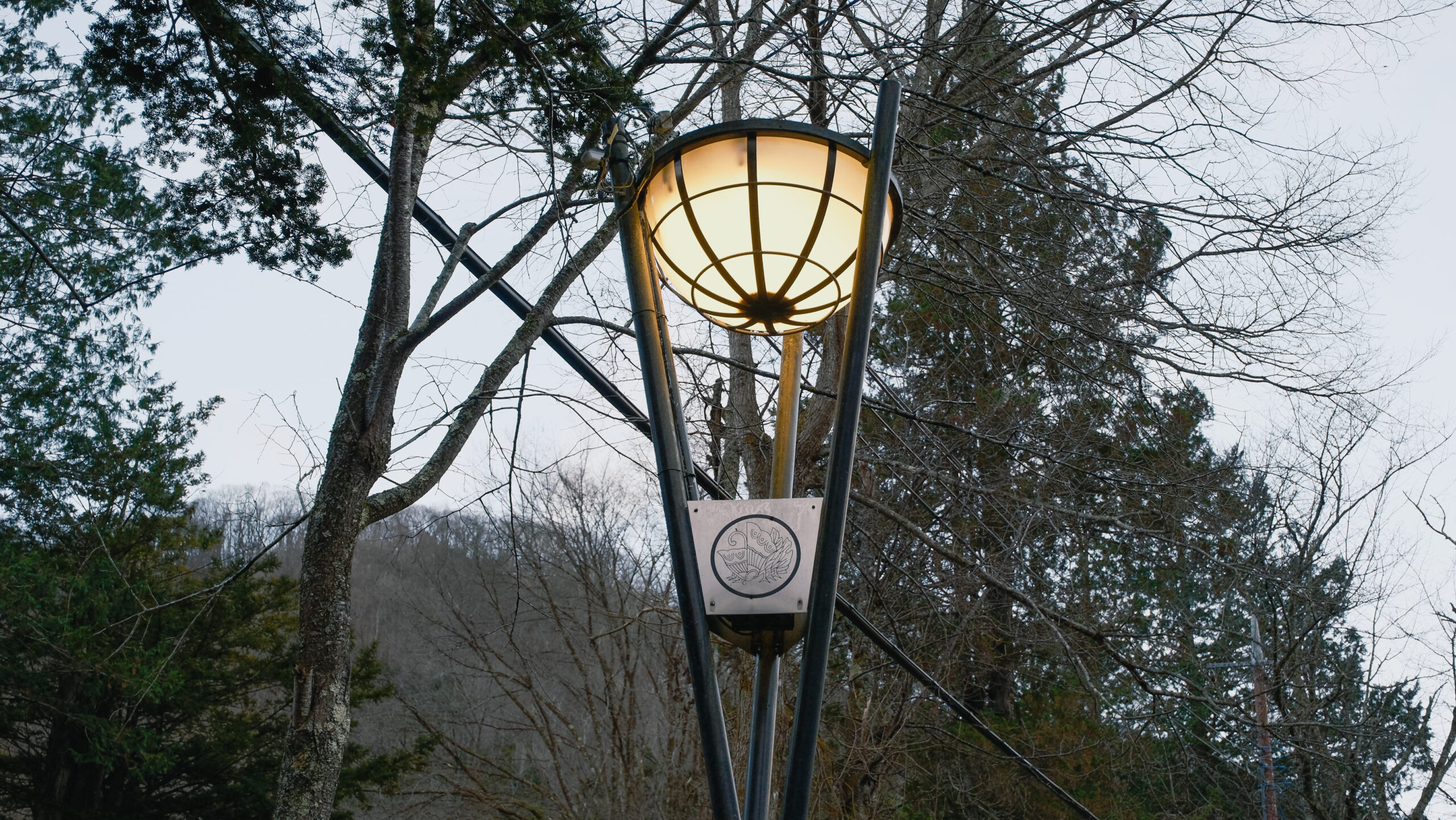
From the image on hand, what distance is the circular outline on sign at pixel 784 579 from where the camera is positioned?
1.74m

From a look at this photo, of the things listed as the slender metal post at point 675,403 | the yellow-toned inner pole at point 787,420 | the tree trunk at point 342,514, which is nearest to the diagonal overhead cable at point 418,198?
the tree trunk at point 342,514

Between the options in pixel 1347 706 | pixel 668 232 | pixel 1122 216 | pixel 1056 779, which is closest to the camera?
pixel 668 232

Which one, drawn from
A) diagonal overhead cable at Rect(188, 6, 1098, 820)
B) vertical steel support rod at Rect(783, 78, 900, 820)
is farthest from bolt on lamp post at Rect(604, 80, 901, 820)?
diagonal overhead cable at Rect(188, 6, 1098, 820)

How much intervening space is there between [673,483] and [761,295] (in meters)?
0.52

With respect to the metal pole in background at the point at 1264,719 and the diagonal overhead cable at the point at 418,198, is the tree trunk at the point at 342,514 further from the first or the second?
the metal pole in background at the point at 1264,719

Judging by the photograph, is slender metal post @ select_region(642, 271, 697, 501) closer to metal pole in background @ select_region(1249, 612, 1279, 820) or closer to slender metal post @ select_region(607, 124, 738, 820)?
slender metal post @ select_region(607, 124, 738, 820)

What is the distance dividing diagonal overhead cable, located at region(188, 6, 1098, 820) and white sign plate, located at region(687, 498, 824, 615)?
96 cm

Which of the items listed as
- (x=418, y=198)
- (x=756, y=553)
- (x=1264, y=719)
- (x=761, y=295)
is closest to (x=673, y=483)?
(x=756, y=553)

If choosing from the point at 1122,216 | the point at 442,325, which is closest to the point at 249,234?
the point at 442,325

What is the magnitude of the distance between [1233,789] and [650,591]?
7.88 metres

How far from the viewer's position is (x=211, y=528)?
10.4 metres

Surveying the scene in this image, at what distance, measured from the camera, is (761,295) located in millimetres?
2145

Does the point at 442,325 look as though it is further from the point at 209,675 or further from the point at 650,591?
the point at 209,675

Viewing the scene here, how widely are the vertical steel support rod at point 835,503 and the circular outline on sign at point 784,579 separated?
0.15ft
